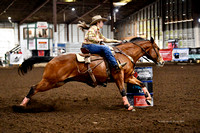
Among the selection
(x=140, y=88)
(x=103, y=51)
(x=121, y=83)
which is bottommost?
(x=140, y=88)

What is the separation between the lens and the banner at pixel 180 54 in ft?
75.9

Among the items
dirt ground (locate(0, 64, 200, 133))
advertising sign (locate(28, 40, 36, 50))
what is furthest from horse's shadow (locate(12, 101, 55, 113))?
advertising sign (locate(28, 40, 36, 50))

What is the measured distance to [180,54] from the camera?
23312 millimetres

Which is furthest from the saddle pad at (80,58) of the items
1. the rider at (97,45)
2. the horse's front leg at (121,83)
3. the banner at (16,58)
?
the banner at (16,58)

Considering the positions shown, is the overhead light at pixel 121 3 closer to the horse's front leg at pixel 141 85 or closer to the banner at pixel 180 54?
the banner at pixel 180 54

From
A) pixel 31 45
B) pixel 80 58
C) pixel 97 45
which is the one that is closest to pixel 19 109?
pixel 80 58

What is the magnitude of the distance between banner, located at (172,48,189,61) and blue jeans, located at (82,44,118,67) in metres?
Answer: 18.9

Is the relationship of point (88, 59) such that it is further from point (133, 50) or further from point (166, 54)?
point (166, 54)

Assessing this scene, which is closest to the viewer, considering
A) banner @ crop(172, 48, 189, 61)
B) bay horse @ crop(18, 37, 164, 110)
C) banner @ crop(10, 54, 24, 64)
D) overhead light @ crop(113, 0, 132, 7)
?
bay horse @ crop(18, 37, 164, 110)

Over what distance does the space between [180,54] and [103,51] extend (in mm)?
19276

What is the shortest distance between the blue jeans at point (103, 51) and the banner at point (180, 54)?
18.9 metres

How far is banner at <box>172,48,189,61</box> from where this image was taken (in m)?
23.1

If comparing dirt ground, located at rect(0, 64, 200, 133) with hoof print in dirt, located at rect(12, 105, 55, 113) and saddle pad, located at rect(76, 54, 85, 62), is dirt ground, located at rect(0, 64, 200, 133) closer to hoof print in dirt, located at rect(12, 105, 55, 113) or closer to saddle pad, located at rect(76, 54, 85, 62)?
hoof print in dirt, located at rect(12, 105, 55, 113)

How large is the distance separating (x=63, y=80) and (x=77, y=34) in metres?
40.7
